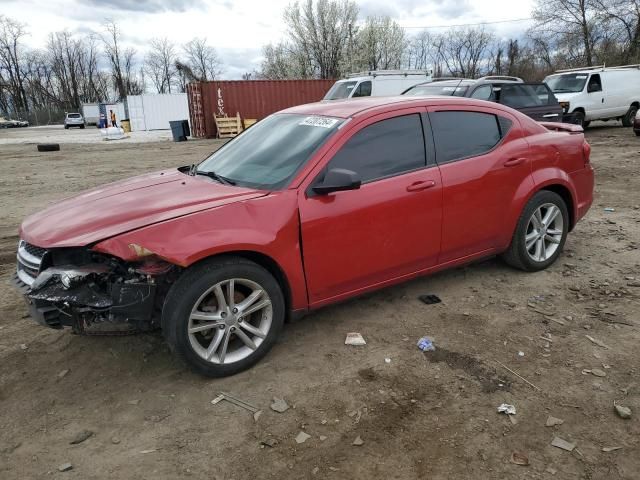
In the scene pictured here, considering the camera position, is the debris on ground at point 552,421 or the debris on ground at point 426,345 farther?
the debris on ground at point 426,345

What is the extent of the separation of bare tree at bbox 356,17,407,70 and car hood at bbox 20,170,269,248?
182 ft

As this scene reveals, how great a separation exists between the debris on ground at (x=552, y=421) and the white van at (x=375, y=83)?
13871 millimetres

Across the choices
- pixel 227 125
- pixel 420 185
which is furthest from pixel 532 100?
pixel 227 125

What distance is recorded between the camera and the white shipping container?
3803 cm

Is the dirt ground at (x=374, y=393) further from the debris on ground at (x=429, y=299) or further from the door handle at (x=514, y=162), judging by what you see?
the door handle at (x=514, y=162)

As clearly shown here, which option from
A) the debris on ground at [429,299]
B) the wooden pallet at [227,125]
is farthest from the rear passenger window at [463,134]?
the wooden pallet at [227,125]

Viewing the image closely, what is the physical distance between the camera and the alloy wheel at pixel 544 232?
4.57m

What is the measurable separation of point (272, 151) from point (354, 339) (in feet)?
4.90

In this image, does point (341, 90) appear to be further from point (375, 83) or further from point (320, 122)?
point (320, 122)

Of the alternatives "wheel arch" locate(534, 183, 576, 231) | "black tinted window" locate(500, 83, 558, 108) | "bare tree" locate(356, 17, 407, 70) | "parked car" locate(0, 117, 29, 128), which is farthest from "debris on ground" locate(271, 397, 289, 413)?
"parked car" locate(0, 117, 29, 128)

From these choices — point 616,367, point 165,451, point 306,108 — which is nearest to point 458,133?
point 306,108

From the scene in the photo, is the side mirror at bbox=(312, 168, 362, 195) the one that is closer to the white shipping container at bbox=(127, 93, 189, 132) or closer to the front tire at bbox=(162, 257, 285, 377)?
the front tire at bbox=(162, 257, 285, 377)

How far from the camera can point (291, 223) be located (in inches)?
126

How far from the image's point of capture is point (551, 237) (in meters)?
4.73
